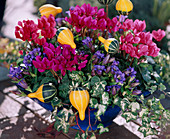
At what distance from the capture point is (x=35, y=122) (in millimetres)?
1129

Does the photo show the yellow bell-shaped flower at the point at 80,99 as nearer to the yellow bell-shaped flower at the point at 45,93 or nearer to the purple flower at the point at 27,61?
the yellow bell-shaped flower at the point at 45,93

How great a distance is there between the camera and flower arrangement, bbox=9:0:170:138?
869 mm

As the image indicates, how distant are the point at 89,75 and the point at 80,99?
136 mm

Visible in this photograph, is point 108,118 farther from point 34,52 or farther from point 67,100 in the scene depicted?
point 34,52

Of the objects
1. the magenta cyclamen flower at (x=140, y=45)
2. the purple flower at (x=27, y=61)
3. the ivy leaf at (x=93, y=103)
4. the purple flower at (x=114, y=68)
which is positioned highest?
the magenta cyclamen flower at (x=140, y=45)

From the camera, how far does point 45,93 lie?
0.88 metres

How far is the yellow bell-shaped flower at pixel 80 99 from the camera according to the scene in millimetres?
833

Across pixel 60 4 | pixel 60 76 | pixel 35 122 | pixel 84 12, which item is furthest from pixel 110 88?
pixel 60 4

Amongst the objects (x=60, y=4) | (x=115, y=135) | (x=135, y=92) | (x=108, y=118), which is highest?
(x=60, y=4)

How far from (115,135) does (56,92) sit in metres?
0.36

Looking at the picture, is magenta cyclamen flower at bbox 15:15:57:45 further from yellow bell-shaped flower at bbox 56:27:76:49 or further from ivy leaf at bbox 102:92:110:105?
ivy leaf at bbox 102:92:110:105

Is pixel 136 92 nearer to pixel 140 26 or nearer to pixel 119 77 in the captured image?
pixel 119 77

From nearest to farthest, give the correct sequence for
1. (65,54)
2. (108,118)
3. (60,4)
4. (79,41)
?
(65,54) → (108,118) → (79,41) → (60,4)

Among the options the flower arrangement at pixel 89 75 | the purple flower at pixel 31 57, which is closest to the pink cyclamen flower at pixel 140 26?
the flower arrangement at pixel 89 75
